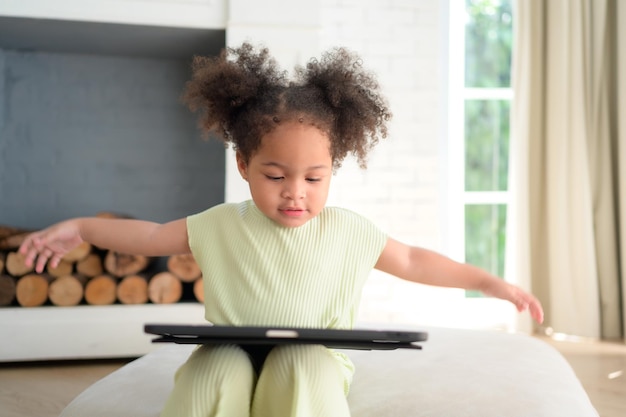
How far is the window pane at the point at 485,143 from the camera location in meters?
3.80

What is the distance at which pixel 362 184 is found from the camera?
3.52 metres

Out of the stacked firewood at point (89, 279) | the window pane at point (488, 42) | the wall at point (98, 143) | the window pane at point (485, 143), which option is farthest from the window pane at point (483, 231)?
the stacked firewood at point (89, 279)

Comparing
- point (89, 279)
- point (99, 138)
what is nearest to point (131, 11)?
point (99, 138)

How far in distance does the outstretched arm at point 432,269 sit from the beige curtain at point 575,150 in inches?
82.2

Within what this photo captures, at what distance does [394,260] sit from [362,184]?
6.48ft

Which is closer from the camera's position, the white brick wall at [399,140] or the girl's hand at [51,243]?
the girl's hand at [51,243]

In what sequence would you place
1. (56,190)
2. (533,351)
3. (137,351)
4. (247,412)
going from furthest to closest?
1. (56,190)
2. (137,351)
3. (533,351)
4. (247,412)

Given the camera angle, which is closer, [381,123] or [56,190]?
[381,123]

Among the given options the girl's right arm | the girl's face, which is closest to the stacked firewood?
the girl's right arm

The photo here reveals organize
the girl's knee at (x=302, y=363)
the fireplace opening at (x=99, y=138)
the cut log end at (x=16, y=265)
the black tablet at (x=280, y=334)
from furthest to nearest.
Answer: the fireplace opening at (x=99, y=138)
the cut log end at (x=16, y=265)
the girl's knee at (x=302, y=363)
the black tablet at (x=280, y=334)

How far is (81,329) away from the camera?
2721 millimetres

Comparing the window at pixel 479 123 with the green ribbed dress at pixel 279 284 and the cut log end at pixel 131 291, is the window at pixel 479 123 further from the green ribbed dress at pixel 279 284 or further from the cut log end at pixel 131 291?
the green ribbed dress at pixel 279 284

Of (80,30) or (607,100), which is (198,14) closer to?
(80,30)

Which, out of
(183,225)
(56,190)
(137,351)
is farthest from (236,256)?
(56,190)
